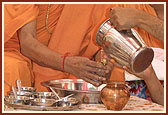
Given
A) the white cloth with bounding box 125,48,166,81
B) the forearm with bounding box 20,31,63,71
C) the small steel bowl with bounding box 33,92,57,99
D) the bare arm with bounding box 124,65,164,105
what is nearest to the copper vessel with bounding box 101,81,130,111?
the small steel bowl with bounding box 33,92,57,99

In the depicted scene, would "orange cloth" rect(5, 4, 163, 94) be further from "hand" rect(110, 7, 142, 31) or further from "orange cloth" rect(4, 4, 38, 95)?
"hand" rect(110, 7, 142, 31)

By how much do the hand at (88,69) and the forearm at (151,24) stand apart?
9.5 inches

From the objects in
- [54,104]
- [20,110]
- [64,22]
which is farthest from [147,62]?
[64,22]

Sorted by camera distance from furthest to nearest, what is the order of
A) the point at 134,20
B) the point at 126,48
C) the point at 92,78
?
1. the point at 92,78
2. the point at 134,20
3. the point at 126,48

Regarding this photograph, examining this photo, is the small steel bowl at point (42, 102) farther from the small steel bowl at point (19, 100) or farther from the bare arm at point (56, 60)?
the bare arm at point (56, 60)

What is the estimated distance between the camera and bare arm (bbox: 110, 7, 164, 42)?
1.03 metres

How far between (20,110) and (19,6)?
0.84 meters

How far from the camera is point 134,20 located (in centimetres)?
112

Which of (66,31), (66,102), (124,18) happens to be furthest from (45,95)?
(66,31)

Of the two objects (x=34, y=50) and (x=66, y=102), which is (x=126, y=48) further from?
(x=34, y=50)

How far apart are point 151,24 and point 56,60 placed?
53 centimetres

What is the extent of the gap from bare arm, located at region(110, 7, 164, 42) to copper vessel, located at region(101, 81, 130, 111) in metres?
0.22

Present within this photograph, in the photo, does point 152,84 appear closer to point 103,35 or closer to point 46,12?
point 103,35

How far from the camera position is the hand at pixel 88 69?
1194 mm
